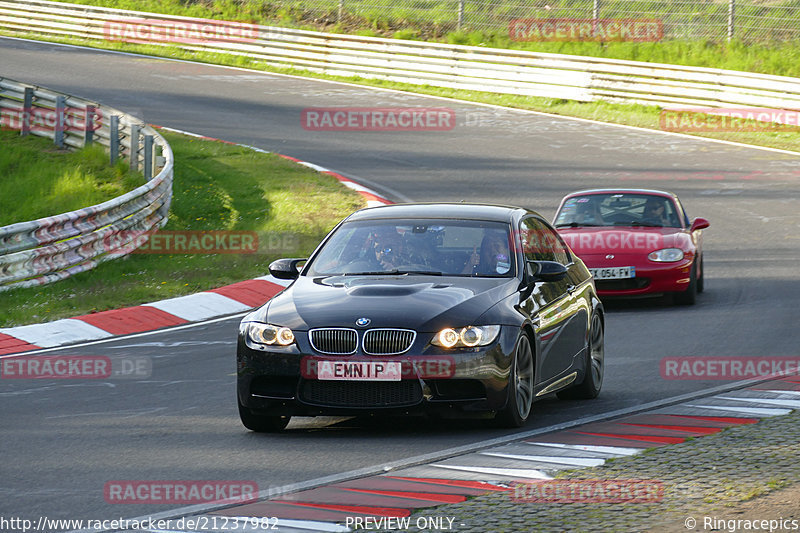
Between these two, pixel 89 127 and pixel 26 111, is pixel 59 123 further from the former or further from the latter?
pixel 26 111

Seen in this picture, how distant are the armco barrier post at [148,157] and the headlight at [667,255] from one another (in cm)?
930

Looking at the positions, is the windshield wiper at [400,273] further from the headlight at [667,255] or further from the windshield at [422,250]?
the headlight at [667,255]

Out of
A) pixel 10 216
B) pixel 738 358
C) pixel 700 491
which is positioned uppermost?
Result: pixel 700 491

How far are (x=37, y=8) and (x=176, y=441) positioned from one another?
37.7 m

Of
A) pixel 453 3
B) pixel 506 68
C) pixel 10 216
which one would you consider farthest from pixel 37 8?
pixel 10 216

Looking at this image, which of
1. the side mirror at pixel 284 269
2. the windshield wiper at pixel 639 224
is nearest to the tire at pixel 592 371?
the side mirror at pixel 284 269

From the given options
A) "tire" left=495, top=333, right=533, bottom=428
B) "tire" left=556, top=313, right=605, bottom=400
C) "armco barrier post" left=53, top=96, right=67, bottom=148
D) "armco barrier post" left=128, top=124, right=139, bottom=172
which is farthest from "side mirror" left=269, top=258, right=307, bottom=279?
"armco barrier post" left=53, top=96, right=67, bottom=148

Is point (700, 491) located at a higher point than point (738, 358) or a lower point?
higher

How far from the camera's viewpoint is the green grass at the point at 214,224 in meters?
14.6

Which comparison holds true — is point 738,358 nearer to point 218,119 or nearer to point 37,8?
point 218,119

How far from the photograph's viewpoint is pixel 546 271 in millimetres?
8867

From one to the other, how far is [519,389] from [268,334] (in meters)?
1.62

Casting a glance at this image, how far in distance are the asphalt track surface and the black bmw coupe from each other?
0.90 feet

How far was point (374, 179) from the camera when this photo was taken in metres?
23.4
